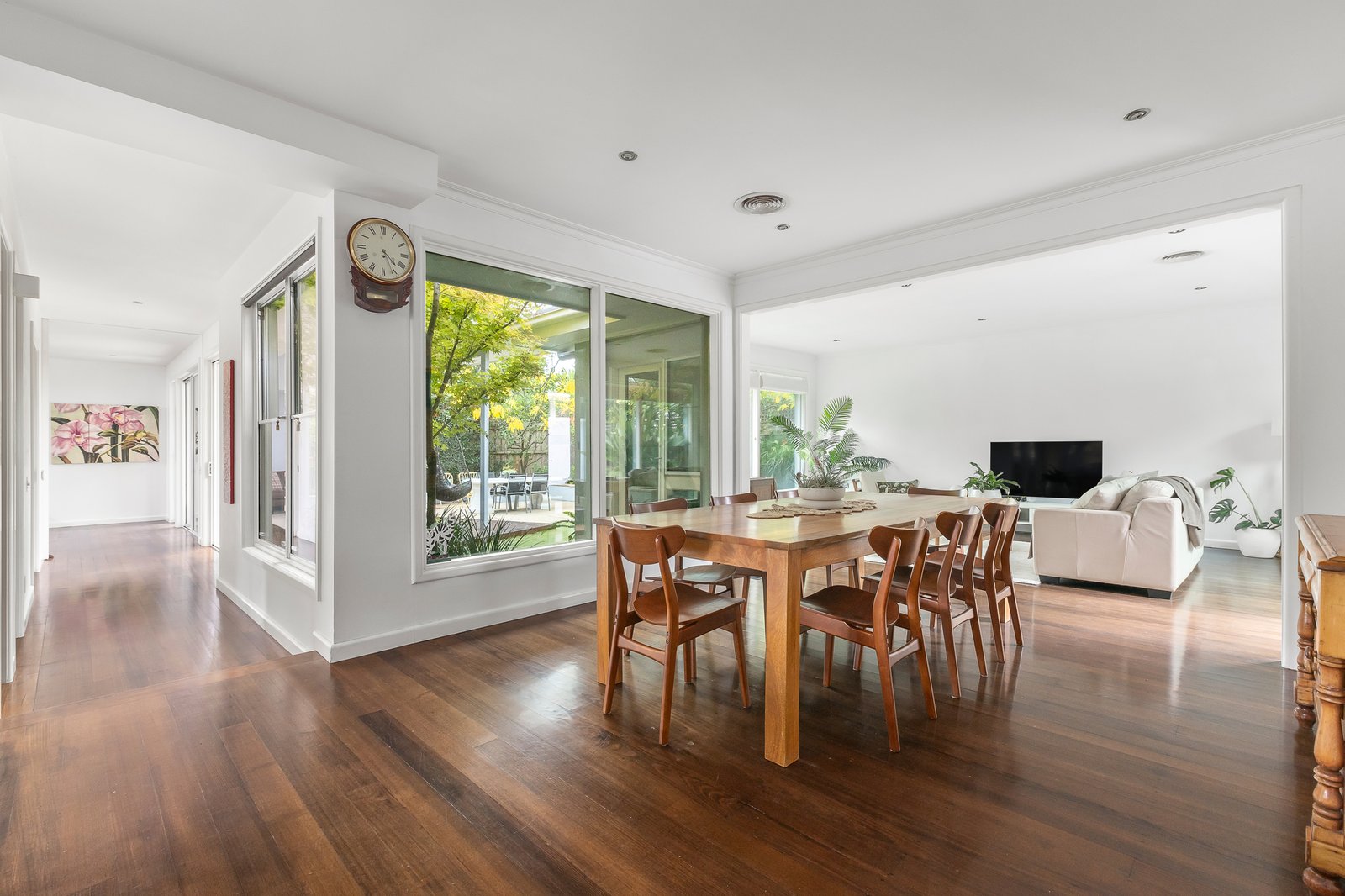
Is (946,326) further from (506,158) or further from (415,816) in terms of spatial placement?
(415,816)

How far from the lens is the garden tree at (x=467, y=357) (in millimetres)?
3672

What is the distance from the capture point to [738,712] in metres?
2.57

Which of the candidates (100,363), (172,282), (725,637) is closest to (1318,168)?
(725,637)

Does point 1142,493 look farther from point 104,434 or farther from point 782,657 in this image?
point 104,434

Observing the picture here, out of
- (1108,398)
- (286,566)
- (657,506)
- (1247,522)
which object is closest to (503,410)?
(657,506)

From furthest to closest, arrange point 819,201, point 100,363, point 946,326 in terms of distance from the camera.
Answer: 1. point 100,363
2. point 946,326
3. point 819,201

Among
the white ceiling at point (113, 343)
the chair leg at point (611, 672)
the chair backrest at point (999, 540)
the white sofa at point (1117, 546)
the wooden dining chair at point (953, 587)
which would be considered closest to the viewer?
the chair leg at point (611, 672)

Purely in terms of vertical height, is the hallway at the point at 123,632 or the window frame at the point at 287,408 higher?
the window frame at the point at 287,408

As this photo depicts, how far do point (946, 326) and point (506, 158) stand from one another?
642 cm

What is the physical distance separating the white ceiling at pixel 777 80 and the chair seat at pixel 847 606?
2145 mm

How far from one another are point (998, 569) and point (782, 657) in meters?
1.90

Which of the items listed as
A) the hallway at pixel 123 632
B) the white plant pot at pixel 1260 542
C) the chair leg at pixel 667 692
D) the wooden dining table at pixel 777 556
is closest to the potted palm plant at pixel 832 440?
the white plant pot at pixel 1260 542

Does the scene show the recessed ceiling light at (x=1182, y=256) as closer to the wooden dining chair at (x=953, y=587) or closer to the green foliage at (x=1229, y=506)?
the green foliage at (x=1229, y=506)

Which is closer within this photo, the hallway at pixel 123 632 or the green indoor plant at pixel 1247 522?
the hallway at pixel 123 632
